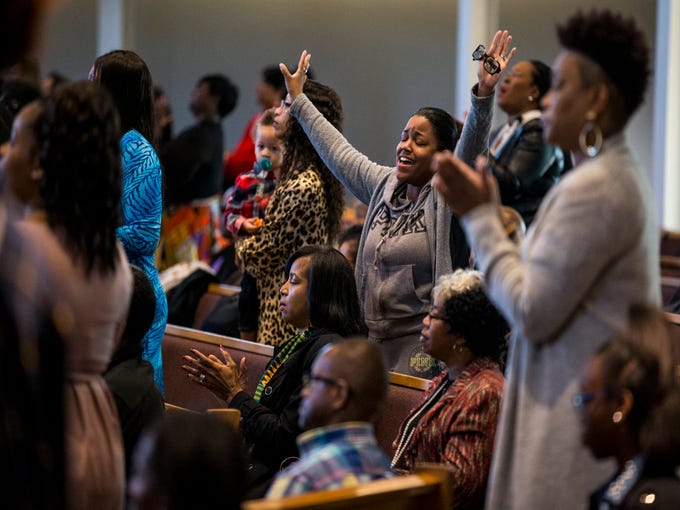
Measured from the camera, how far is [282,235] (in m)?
4.19

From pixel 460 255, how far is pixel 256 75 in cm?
708

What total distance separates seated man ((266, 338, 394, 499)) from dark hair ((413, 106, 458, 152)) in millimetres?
1301

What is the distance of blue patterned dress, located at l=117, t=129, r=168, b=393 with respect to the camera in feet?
11.6

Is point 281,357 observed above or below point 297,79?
below

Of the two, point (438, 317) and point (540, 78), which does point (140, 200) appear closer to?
point (438, 317)

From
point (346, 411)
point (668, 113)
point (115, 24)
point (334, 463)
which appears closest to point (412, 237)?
point (346, 411)

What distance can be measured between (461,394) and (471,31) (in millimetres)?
5915

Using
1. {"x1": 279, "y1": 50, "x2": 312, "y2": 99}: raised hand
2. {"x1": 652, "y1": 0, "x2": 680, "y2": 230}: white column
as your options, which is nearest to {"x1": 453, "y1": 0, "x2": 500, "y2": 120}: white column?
{"x1": 652, "y1": 0, "x2": 680, "y2": 230}: white column

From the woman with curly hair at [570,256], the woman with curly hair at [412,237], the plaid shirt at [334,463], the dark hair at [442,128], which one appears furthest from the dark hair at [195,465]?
the dark hair at [442,128]

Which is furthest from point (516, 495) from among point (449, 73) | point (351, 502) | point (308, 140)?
point (449, 73)

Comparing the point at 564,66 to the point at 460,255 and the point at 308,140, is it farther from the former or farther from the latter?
the point at 308,140

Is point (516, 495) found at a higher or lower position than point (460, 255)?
lower

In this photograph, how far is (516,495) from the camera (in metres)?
2.26

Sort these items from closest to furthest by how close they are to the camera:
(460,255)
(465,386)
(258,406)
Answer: (465,386) < (258,406) < (460,255)
